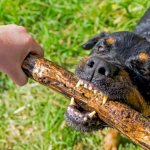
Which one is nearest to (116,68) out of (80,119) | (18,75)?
(80,119)

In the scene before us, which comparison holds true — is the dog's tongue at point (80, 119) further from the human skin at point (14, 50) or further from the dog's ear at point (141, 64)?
→ the dog's ear at point (141, 64)

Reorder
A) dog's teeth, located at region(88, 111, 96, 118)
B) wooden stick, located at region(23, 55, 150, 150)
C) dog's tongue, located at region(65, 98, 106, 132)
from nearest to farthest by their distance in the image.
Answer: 1. wooden stick, located at region(23, 55, 150, 150)
2. dog's teeth, located at region(88, 111, 96, 118)
3. dog's tongue, located at region(65, 98, 106, 132)

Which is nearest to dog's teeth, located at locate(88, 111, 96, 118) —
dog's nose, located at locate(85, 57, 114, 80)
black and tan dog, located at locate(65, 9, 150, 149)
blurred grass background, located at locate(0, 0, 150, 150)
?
black and tan dog, located at locate(65, 9, 150, 149)

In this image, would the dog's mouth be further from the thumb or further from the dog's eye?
the dog's eye

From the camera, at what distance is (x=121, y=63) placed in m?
4.28

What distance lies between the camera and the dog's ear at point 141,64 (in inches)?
170

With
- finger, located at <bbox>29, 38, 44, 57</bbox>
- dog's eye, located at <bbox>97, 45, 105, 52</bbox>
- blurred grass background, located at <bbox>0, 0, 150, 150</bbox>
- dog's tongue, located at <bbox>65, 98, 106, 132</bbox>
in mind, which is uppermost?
finger, located at <bbox>29, 38, 44, 57</bbox>

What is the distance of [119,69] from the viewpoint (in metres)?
4.02

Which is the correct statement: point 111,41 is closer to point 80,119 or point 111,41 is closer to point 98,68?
point 98,68

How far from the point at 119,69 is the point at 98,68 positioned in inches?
12.2

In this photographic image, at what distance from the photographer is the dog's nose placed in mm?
3787

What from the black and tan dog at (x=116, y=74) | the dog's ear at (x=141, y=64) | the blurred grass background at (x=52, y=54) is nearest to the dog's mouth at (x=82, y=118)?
the black and tan dog at (x=116, y=74)

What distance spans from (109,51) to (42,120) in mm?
1510

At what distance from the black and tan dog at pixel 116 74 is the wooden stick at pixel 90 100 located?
8 centimetres
